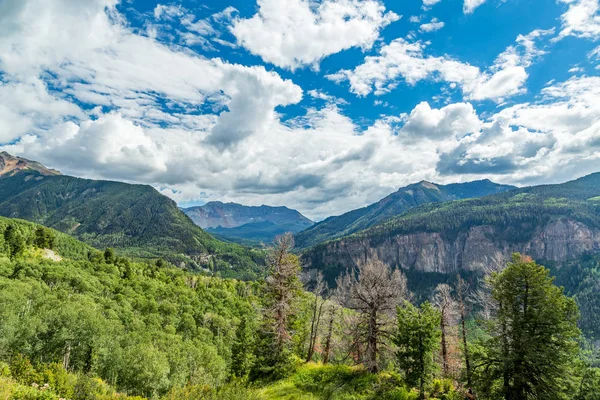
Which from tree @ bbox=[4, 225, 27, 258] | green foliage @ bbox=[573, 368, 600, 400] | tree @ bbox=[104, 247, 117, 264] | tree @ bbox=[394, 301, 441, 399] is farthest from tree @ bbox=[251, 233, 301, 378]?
tree @ bbox=[104, 247, 117, 264]

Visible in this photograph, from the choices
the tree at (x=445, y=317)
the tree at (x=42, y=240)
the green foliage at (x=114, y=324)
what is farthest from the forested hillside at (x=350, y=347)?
the tree at (x=42, y=240)

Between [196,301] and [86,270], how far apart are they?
3875 centimetres

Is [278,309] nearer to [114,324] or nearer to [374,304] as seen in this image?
[374,304]

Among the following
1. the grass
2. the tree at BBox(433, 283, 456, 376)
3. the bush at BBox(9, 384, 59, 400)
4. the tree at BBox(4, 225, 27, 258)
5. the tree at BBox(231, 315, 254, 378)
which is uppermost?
the tree at BBox(4, 225, 27, 258)

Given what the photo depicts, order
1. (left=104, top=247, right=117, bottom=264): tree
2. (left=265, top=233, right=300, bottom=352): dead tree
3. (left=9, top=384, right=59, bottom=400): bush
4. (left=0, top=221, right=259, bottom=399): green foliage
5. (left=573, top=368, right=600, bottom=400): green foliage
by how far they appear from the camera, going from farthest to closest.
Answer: (left=104, top=247, right=117, bottom=264): tree, (left=0, top=221, right=259, bottom=399): green foliage, (left=573, top=368, right=600, bottom=400): green foliage, (left=265, top=233, right=300, bottom=352): dead tree, (left=9, top=384, right=59, bottom=400): bush

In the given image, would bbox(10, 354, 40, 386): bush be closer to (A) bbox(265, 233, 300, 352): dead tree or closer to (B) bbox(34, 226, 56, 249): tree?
(A) bbox(265, 233, 300, 352): dead tree

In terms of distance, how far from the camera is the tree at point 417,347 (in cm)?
2527

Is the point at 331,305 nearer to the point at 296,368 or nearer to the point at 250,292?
the point at 296,368

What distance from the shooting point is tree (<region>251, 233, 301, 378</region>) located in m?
31.7

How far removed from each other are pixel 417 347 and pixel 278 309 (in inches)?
517

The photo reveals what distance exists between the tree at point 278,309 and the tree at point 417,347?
10919mm

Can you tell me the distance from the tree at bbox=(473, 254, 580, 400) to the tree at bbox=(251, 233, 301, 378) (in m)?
17.1

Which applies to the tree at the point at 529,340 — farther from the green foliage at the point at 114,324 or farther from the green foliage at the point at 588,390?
the green foliage at the point at 114,324

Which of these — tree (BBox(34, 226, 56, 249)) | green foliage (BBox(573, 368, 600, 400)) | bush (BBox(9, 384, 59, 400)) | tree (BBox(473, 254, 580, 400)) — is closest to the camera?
bush (BBox(9, 384, 59, 400))
